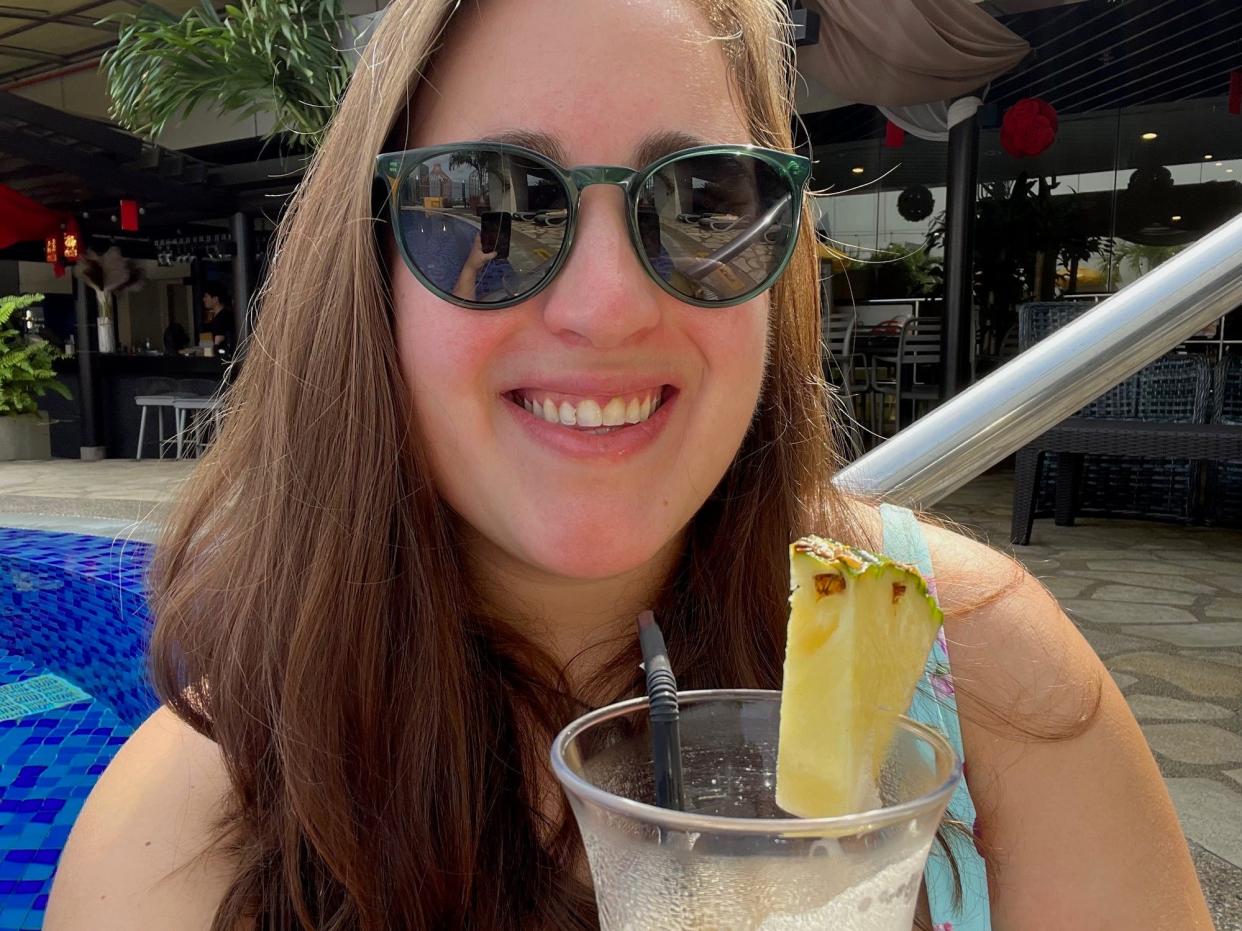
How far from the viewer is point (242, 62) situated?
535 cm

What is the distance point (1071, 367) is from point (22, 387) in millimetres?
12933

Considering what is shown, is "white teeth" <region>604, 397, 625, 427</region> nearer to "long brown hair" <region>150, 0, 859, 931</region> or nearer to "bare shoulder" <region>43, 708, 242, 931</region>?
"long brown hair" <region>150, 0, 859, 931</region>

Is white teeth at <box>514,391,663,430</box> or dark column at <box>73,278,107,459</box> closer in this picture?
white teeth at <box>514,391,663,430</box>

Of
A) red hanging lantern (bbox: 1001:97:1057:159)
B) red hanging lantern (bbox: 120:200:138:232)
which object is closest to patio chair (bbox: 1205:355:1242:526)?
red hanging lantern (bbox: 1001:97:1057:159)

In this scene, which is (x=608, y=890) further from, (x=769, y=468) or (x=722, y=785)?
(x=769, y=468)

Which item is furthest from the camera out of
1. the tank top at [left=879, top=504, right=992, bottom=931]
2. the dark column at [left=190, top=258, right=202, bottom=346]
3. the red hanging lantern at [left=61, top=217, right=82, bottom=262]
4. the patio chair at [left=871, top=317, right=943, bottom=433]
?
the dark column at [left=190, top=258, right=202, bottom=346]

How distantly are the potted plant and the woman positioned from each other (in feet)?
39.6

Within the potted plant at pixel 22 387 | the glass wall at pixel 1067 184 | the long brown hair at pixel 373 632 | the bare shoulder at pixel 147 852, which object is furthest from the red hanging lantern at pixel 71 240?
the bare shoulder at pixel 147 852

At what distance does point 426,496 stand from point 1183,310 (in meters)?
0.78

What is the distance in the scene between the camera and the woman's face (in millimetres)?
885

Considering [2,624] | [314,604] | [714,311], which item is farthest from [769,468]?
[2,624]

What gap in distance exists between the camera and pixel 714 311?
94 centimetres

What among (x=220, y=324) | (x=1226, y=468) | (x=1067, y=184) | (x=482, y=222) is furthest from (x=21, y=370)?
(x=482, y=222)

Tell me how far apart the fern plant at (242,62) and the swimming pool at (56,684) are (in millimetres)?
3454
